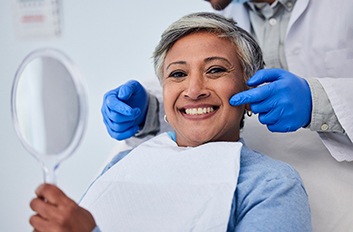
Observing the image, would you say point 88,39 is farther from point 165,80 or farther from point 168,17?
point 165,80

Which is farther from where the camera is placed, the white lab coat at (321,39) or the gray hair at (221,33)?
the white lab coat at (321,39)

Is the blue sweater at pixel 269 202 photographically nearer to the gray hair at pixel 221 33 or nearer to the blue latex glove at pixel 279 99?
the blue latex glove at pixel 279 99

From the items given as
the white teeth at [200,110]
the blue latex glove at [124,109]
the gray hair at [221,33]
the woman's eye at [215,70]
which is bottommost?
the blue latex glove at [124,109]

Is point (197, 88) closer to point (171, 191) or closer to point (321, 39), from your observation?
point (171, 191)

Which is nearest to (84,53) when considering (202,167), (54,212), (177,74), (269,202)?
(177,74)

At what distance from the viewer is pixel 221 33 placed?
3.78 feet

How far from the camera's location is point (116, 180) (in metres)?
1.07

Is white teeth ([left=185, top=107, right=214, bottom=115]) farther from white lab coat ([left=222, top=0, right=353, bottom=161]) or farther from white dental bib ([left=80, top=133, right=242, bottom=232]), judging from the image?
white lab coat ([left=222, top=0, right=353, bottom=161])

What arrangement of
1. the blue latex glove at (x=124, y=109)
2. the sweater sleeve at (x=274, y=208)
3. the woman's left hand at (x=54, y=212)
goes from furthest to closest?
the blue latex glove at (x=124, y=109)
the sweater sleeve at (x=274, y=208)
the woman's left hand at (x=54, y=212)

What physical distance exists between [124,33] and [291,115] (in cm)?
116

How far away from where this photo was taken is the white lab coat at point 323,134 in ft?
3.79

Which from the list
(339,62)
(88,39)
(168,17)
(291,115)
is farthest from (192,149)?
(88,39)

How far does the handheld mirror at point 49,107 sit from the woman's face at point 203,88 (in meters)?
0.36

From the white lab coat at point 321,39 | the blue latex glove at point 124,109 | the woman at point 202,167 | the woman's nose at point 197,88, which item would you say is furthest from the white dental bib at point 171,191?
the white lab coat at point 321,39
